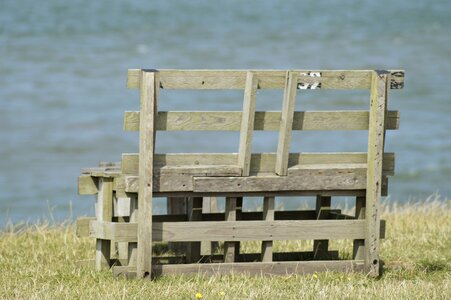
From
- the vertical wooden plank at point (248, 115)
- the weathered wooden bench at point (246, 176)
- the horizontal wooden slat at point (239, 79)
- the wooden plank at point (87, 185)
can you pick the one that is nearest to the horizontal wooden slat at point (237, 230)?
the weathered wooden bench at point (246, 176)

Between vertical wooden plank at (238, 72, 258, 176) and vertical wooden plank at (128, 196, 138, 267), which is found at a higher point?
vertical wooden plank at (238, 72, 258, 176)

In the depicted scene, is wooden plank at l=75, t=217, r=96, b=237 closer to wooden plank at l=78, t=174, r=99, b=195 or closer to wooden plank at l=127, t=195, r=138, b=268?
wooden plank at l=78, t=174, r=99, b=195

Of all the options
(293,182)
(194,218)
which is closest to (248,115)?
(293,182)

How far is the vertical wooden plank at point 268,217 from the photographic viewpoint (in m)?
9.61

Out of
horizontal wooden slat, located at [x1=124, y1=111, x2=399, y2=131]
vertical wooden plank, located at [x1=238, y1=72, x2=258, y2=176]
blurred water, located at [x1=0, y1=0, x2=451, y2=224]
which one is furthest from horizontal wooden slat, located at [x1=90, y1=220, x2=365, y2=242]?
blurred water, located at [x1=0, y1=0, x2=451, y2=224]

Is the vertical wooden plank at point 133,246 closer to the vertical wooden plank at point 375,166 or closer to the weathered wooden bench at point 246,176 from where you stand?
the weathered wooden bench at point 246,176

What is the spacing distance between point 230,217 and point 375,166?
4.13 ft

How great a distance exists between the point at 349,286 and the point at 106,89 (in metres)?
33.8

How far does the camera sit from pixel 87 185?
10.2 meters

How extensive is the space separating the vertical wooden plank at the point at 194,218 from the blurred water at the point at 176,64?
17.9 ft

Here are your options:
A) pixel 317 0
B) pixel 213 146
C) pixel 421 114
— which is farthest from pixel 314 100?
pixel 317 0

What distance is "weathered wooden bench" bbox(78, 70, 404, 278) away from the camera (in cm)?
927

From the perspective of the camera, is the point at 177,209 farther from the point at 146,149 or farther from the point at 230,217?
the point at 146,149

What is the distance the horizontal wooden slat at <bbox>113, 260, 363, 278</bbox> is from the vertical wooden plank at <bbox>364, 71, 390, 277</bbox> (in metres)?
0.14
